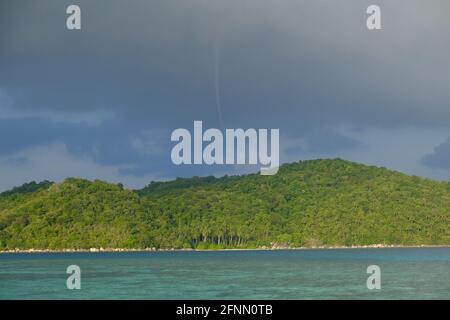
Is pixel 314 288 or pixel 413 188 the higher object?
pixel 413 188

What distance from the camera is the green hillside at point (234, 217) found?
77812mm

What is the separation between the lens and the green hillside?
7781 cm

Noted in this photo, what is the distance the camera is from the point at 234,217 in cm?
8075

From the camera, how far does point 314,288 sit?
2553cm

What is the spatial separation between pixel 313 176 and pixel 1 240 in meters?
35.7

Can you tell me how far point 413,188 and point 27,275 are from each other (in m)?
56.3
